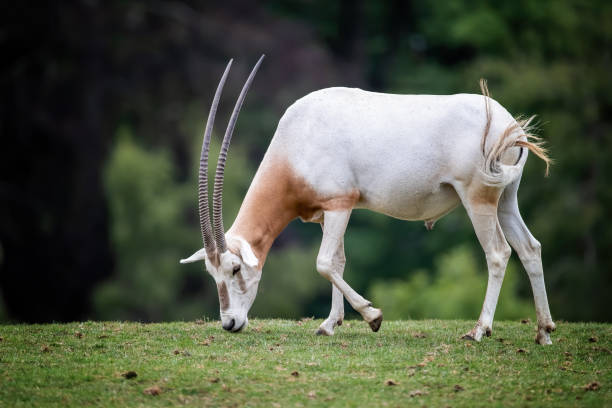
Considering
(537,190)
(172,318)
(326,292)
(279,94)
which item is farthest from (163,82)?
(537,190)

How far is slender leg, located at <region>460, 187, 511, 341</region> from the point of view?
962 cm

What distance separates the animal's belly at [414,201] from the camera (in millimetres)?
9945

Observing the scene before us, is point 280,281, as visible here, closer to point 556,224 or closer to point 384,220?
point 384,220

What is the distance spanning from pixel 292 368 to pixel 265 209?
2.46 meters

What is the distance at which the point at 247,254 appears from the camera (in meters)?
9.71

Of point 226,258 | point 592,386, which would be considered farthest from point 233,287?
point 592,386

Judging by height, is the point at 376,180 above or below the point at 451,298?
above

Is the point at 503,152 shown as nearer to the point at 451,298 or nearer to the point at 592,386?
the point at 592,386

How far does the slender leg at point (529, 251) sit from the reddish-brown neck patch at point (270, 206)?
1.57 m

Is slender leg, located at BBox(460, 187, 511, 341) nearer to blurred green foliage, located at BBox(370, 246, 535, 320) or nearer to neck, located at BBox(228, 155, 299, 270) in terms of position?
neck, located at BBox(228, 155, 299, 270)

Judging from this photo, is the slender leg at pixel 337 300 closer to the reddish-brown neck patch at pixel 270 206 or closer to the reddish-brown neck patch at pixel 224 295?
the reddish-brown neck patch at pixel 270 206

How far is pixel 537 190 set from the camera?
32.6m

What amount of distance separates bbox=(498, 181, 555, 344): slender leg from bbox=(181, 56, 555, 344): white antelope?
0.01 metres

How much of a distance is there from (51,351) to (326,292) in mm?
29202
